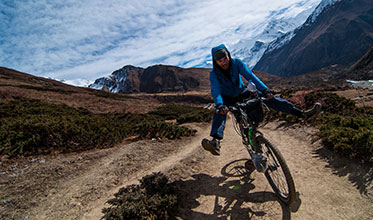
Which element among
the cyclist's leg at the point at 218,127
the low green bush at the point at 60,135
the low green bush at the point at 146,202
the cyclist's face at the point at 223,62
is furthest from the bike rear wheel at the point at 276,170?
the low green bush at the point at 60,135

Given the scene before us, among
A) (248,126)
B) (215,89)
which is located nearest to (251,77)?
(215,89)

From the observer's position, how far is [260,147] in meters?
3.38

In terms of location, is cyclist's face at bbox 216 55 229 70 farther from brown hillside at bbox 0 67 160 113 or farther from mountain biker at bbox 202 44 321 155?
brown hillside at bbox 0 67 160 113

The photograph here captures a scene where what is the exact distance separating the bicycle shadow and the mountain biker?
891 millimetres

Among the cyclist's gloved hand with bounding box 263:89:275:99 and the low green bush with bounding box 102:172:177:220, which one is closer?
the low green bush with bounding box 102:172:177:220

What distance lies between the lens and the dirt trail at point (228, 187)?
9.80 feet

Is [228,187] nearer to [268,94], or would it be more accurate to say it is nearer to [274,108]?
[274,108]

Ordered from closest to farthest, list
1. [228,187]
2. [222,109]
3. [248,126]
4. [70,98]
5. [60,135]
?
1. [222,109]
2. [248,126]
3. [228,187]
4. [60,135]
5. [70,98]

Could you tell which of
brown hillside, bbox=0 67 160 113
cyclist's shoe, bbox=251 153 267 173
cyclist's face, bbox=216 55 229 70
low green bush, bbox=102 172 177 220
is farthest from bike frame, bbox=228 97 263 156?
brown hillside, bbox=0 67 160 113

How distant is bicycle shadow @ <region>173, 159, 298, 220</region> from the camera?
122 inches

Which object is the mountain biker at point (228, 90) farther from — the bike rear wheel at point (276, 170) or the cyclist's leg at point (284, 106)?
the bike rear wheel at point (276, 170)

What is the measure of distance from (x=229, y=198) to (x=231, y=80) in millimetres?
2376

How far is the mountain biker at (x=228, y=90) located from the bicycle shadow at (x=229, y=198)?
891 millimetres

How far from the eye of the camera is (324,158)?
441cm
